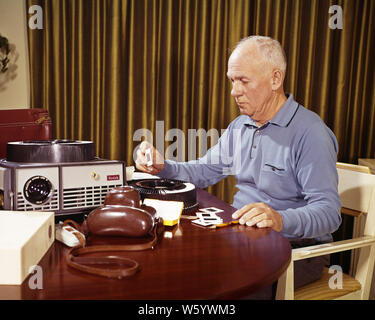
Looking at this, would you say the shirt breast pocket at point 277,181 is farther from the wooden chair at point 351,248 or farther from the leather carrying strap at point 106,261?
the leather carrying strap at point 106,261

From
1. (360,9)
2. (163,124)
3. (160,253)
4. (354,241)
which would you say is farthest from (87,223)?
(360,9)

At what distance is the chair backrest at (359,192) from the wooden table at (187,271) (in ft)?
2.27

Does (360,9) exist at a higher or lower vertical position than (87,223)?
higher

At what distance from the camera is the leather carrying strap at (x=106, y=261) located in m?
0.72

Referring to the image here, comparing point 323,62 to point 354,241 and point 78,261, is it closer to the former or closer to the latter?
point 354,241

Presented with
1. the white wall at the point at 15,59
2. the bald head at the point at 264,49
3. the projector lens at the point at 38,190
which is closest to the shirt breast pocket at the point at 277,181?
the bald head at the point at 264,49

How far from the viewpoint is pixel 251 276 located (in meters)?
0.73

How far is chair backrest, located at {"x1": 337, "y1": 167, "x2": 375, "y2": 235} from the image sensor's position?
1489 mm

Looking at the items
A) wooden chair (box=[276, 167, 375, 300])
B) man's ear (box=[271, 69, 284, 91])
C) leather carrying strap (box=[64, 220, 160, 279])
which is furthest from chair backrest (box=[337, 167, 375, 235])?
leather carrying strap (box=[64, 220, 160, 279])

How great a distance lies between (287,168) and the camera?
1.51 metres

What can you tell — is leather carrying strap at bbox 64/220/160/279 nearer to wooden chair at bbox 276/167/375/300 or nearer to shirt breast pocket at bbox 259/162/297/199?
wooden chair at bbox 276/167/375/300

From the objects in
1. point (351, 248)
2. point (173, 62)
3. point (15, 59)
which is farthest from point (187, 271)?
point (15, 59)

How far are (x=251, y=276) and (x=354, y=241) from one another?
2.62ft
